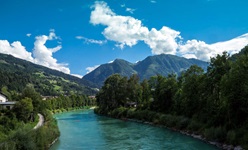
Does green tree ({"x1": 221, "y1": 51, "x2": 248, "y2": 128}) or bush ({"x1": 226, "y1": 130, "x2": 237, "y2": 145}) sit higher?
green tree ({"x1": 221, "y1": 51, "x2": 248, "y2": 128})

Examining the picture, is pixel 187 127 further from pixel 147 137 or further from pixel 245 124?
pixel 245 124

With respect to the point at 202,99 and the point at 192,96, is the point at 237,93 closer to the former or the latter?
the point at 202,99

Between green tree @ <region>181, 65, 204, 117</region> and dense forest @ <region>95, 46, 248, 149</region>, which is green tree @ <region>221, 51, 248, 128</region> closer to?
dense forest @ <region>95, 46, 248, 149</region>

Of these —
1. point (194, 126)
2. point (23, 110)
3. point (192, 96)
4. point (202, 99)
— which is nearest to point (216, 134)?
point (194, 126)

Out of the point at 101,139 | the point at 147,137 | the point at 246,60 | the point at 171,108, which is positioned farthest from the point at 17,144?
the point at 171,108

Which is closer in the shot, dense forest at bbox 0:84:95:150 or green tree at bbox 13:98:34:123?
dense forest at bbox 0:84:95:150

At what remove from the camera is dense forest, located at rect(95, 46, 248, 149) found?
39.3m

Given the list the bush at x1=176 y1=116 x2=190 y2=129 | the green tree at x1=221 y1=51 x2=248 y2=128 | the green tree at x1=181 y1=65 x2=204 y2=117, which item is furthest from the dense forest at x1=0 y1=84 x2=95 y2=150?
the green tree at x1=181 y1=65 x2=204 y2=117

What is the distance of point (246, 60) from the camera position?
129 ft

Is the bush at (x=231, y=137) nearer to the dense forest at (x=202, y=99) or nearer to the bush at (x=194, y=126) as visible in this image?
the dense forest at (x=202, y=99)

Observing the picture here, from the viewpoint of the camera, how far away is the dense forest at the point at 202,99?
39.3 m

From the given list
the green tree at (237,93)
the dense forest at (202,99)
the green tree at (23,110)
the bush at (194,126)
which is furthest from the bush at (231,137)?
the green tree at (23,110)

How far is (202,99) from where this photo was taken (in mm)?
58000

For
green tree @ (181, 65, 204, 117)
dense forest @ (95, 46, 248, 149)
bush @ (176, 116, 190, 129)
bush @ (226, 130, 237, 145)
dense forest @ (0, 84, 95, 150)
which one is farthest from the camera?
green tree @ (181, 65, 204, 117)
